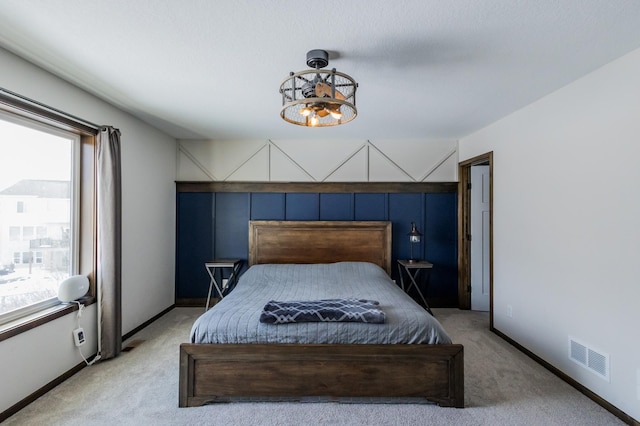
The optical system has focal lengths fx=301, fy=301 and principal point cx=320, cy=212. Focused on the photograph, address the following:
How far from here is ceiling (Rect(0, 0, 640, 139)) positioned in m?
1.55

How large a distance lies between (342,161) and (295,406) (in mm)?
3041

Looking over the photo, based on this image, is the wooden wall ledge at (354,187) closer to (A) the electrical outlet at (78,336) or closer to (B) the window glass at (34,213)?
(B) the window glass at (34,213)

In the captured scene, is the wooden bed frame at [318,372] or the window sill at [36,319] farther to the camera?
the wooden bed frame at [318,372]

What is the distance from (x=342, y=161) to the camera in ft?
14.0

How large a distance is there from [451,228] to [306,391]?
10.2ft

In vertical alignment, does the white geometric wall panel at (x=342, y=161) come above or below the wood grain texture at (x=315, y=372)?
above

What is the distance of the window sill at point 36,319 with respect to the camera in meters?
1.97

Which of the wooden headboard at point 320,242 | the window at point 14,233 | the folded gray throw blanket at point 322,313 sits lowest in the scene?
the folded gray throw blanket at point 322,313

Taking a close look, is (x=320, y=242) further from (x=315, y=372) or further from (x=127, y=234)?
(x=127, y=234)

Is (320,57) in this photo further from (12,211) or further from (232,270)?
(232,270)

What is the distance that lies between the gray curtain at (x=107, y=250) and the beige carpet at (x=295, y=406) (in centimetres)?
23

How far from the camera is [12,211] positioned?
218 centimetres

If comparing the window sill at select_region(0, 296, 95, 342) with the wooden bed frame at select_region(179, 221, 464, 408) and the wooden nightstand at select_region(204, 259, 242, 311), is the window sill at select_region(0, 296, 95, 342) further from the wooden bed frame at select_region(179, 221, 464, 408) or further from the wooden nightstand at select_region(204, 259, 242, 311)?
the wooden nightstand at select_region(204, 259, 242, 311)

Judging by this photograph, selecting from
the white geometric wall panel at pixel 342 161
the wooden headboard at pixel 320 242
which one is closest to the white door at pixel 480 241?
the white geometric wall panel at pixel 342 161
